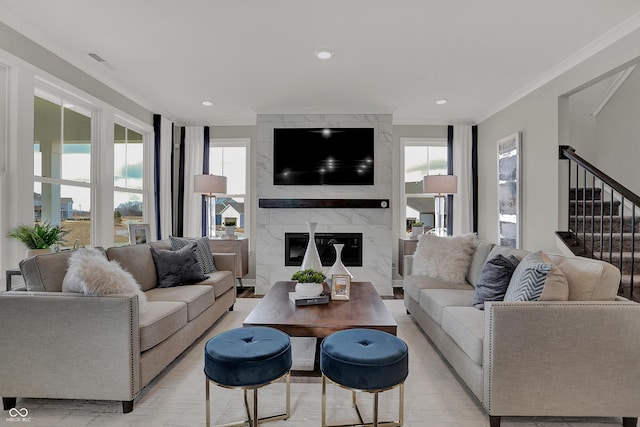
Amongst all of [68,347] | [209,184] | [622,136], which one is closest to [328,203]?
[209,184]

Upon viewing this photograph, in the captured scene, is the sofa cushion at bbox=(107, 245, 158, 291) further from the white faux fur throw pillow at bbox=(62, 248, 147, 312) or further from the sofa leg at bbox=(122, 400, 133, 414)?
the sofa leg at bbox=(122, 400, 133, 414)

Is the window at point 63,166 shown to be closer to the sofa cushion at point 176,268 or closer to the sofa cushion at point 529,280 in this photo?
the sofa cushion at point 176,268

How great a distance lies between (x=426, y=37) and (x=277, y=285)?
101 inches

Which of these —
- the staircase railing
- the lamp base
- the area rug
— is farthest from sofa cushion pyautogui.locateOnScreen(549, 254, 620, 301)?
the lamp base

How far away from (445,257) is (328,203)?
6.22ft

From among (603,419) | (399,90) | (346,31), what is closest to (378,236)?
(399,90)

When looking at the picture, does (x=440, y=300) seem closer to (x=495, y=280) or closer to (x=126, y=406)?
(x=495, y=280)

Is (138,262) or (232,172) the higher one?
(232,172)

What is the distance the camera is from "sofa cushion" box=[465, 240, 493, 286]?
10.7 feet

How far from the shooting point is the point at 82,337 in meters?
1.94

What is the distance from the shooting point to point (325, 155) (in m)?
4.95

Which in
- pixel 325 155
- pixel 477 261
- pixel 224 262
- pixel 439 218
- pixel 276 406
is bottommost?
pixel 276 406

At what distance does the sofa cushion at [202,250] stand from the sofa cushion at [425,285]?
7.00ft

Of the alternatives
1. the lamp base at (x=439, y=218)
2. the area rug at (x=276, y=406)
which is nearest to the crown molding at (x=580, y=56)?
the lamp base at (x=439, y=218)
